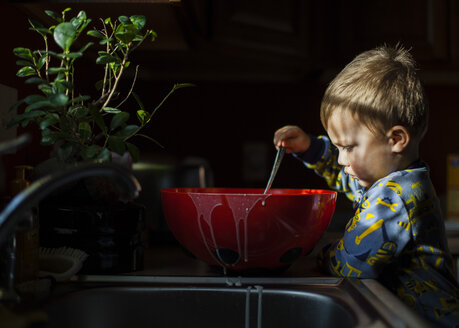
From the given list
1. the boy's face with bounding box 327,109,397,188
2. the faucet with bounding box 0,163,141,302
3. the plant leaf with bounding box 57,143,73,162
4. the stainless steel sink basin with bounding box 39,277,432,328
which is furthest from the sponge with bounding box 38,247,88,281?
the boy's face with bounding box 327,109,397,188

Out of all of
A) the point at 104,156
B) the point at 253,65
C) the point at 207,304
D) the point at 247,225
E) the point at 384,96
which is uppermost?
the point at 253,65

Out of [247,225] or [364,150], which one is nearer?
A: [247,225]

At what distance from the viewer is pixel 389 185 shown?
0.85 meters

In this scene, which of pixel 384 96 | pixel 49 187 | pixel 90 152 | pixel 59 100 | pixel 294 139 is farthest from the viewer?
pixel 294 139

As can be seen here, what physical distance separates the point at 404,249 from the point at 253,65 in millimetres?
1417

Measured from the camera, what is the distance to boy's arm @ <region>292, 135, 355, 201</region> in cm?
122

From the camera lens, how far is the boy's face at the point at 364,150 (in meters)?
0.95

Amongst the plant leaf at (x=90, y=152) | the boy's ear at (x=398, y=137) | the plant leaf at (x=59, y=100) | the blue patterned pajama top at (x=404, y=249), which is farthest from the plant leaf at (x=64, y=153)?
the boy's ear at (x=398, y=137)

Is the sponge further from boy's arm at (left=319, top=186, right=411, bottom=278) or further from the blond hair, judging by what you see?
the blond hair

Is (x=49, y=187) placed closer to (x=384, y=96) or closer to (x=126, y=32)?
(x=126, y=32)

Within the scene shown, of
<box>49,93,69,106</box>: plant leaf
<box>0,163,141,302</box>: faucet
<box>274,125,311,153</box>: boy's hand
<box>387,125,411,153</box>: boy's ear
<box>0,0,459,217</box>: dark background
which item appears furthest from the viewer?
<box>274,125,311,153</box>: boy's hand

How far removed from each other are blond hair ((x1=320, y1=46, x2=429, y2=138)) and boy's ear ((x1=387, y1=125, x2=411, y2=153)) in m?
0.01

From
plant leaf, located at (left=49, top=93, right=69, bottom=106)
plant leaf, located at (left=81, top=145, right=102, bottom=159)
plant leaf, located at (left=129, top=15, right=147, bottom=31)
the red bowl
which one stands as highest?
plant leaf, located at (left=129, top=15, right=147, bottom=31)

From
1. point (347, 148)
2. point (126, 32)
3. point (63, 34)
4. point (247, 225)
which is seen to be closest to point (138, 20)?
point (126, 32)
